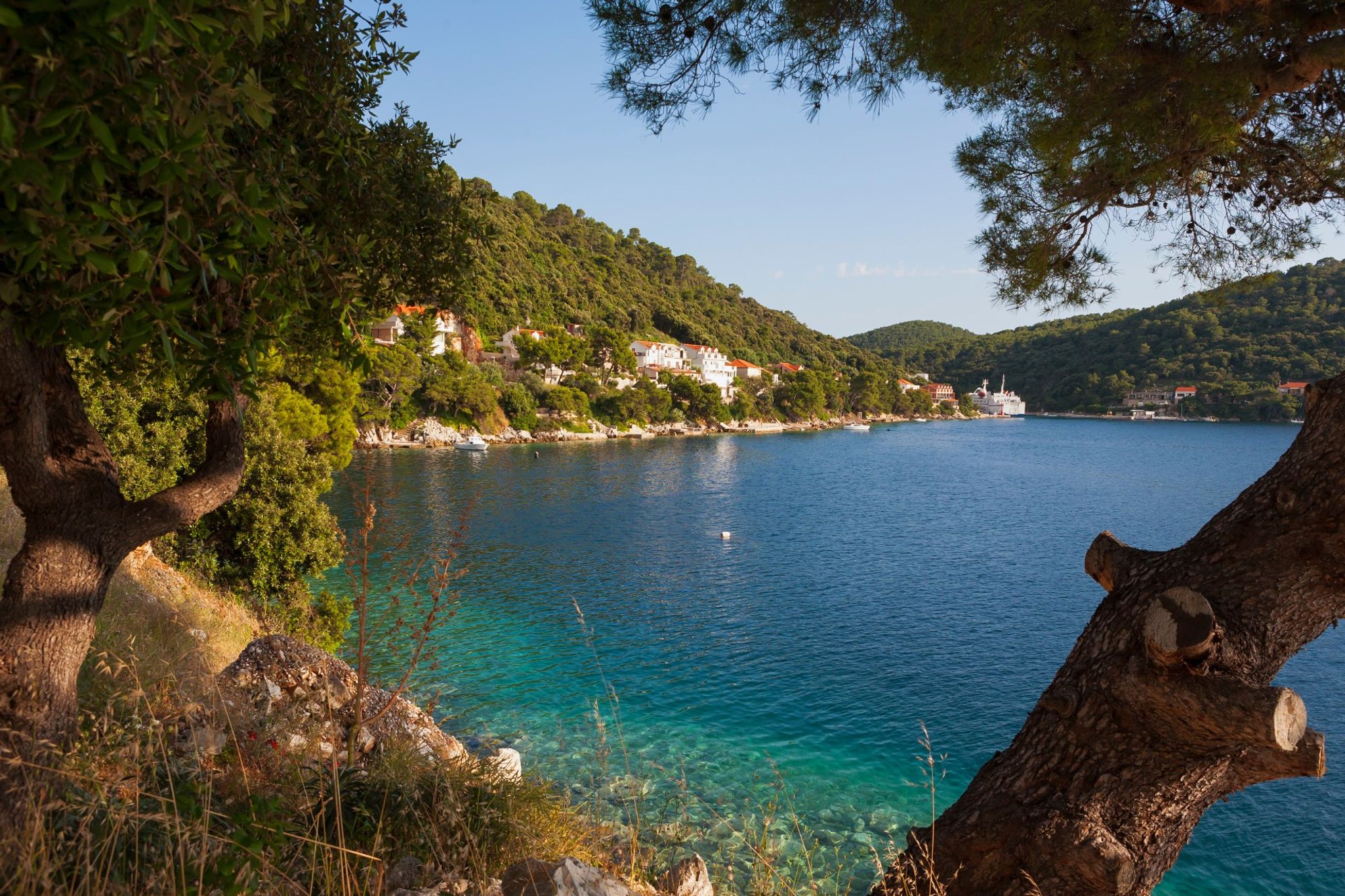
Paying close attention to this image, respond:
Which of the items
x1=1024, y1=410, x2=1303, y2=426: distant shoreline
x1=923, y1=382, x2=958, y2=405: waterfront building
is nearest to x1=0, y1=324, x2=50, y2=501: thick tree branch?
x1=1024, y1=410, x2=1303, y2=426: distant shoreline

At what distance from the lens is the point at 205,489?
141 inches

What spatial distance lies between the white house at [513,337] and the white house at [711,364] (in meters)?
26.2

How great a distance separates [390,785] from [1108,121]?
5.63 m

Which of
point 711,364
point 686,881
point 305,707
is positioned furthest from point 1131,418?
point 305,707

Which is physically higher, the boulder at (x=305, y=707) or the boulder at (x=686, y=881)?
the boulder at (x=305, y=707)

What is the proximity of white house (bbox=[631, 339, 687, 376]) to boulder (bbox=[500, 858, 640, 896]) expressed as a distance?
273 feet

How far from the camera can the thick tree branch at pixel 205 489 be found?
3289mm

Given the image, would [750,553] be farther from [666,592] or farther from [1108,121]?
[1108,121]

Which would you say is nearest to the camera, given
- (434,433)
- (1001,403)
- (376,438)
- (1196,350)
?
(376,438)

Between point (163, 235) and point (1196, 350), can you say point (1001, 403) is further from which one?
point (163, 235)

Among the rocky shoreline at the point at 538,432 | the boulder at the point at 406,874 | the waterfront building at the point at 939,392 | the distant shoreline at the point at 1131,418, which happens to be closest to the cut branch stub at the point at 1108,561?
the boulder at the point at 406,874

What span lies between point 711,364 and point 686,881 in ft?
313

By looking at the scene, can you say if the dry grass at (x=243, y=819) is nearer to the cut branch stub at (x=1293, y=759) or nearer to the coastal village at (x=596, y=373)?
the cut branch stub at (x=1293, y=759)

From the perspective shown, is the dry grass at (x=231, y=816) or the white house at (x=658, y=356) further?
the white house at (x=658, y=356)
